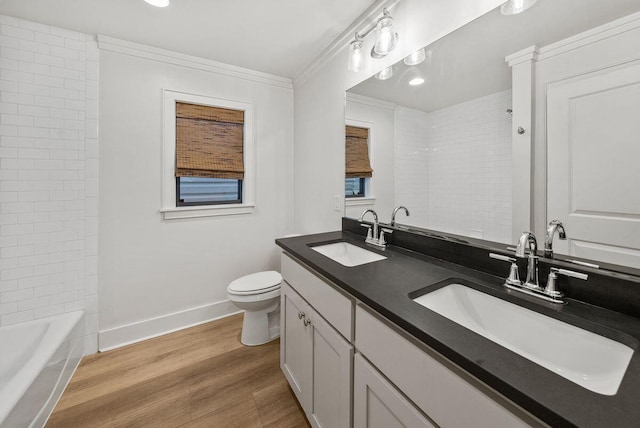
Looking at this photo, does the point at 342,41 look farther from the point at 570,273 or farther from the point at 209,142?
the point at 570,273

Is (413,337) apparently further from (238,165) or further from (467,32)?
(238,165)

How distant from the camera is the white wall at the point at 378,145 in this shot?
65.1 inches

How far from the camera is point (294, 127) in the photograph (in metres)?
2.84

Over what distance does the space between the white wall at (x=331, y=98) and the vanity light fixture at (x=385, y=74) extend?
4 cm

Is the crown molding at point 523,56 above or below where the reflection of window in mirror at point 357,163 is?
above

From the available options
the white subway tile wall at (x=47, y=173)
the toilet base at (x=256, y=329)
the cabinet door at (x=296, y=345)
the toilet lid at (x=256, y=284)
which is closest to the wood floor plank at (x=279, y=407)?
the cabinet door at (x=296, y=345)

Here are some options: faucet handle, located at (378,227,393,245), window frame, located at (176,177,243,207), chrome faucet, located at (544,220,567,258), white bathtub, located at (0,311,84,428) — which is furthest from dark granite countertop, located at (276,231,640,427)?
window frame, located at (176,177,243,207)

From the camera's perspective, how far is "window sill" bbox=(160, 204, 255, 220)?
2.29 m

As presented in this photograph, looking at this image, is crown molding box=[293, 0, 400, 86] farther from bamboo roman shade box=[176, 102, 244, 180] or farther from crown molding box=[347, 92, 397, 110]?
bamboo roman shade box=[176, 102, 244, 180]

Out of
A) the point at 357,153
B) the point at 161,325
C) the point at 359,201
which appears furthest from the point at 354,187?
the point at 161,325

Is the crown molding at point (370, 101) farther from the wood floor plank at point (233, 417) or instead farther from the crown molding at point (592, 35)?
the wood floor plank at point (233, 417)

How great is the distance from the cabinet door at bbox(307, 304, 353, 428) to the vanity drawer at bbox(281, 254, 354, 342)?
4 cm

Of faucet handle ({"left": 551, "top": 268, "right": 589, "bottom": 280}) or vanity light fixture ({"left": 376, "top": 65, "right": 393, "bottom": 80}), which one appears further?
vanity light fixture ({"left": 376, "top": 65, "right": 393, "bottom": 80})

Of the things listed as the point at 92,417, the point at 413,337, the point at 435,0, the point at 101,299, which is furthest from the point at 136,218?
the point at 435,0
